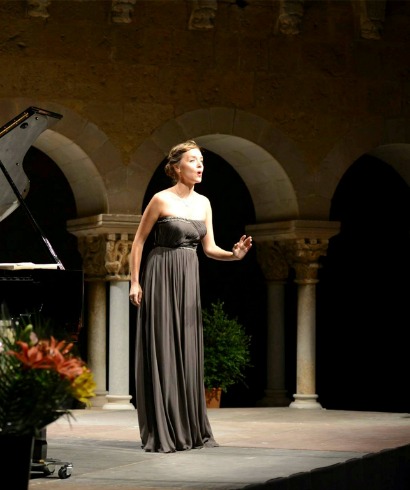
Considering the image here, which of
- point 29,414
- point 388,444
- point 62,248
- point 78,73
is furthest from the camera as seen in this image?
point 62,248

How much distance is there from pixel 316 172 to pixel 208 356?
2.04m

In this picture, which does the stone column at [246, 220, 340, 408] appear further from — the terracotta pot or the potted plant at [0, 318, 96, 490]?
the potted plant at [0, 318, 96, 490]

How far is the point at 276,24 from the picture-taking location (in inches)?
448

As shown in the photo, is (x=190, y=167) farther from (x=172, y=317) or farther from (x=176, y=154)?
(x=172, y=317)

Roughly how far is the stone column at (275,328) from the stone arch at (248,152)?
431mm

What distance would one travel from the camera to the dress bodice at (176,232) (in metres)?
6.62

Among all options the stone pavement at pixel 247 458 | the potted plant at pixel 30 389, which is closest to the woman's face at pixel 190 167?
the stone pavement at pixel 247 458

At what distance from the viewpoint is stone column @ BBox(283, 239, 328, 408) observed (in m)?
11.4

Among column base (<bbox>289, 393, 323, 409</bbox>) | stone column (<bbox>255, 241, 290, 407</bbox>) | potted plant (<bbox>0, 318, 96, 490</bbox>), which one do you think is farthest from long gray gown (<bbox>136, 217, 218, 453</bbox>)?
stone column (<bbox>255, 241, 290, 407</bbox>)

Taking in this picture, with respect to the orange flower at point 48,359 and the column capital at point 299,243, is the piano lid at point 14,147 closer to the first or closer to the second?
the orange flower at point 48,359

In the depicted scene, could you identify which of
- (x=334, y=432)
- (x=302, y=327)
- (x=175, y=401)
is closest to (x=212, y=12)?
(x=302, y=327)

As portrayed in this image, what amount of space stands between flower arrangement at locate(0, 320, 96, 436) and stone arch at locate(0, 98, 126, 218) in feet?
22.7

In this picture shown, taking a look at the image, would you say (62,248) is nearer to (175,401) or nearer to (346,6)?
(346,6)

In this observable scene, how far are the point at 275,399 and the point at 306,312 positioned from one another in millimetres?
1073
